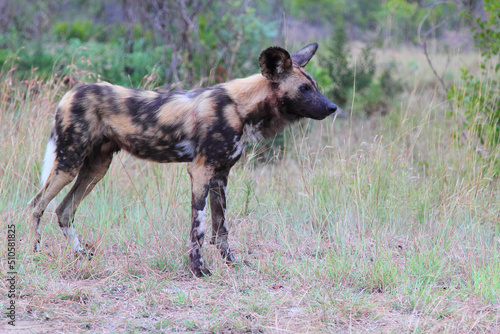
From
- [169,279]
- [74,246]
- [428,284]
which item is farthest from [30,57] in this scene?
[428,284]

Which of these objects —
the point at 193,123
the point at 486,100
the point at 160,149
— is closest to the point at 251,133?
the point at 193,123

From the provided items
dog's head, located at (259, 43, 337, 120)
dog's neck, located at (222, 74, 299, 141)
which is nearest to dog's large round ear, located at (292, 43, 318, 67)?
dog's head, located at (259, 43, 337, 120)

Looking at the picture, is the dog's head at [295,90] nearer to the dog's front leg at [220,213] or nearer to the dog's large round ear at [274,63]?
the dog's large round ear at [274,63]

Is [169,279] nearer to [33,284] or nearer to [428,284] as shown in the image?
[33,284]

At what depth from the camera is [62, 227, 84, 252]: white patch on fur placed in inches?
144

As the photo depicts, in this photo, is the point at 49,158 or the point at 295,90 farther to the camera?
the point at 49,158

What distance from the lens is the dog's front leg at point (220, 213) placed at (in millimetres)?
3793

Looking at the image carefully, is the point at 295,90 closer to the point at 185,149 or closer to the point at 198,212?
the point at 185,149

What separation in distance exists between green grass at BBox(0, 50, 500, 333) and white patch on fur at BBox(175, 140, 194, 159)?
1.63ft

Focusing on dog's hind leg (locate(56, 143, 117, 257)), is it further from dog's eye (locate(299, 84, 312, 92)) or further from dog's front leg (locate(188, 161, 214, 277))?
dog's eye (locate(299, 84, 312, 92))

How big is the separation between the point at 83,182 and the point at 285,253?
1505mm

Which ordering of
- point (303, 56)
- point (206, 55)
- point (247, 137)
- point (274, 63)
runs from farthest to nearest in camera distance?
point (206, 55)
point (303, 56)
point (247, 137)
point (274, 63)

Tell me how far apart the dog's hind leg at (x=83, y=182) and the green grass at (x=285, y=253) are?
0.15 metres

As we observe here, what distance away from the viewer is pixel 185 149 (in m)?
3.63
